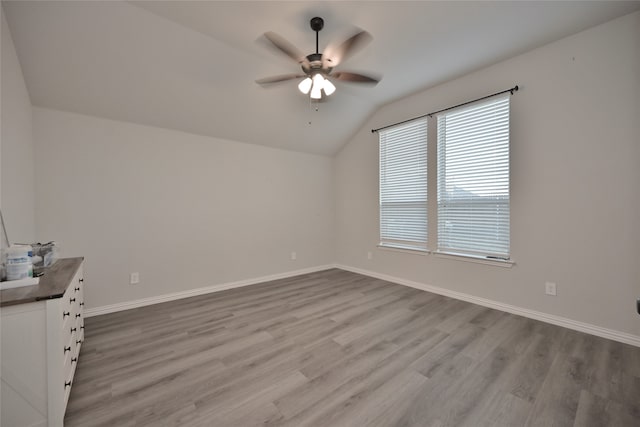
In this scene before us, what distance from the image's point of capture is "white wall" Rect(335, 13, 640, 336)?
2.21m

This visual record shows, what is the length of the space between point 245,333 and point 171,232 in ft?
5.96

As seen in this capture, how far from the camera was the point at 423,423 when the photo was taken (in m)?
1.41

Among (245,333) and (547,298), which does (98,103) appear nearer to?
(245,333)

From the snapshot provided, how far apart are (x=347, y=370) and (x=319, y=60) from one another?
2443 millimetres

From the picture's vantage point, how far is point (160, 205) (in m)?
3.30

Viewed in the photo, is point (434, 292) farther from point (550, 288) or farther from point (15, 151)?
point (15, 151)

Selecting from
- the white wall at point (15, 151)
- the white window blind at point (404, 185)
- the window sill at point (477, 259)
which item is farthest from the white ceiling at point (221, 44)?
the window sill at point (477, 259)

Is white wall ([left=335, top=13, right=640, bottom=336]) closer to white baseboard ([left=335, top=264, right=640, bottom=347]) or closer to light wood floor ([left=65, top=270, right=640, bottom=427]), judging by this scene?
white baseboard ([left=335, top=264, right=640, bottom=347])

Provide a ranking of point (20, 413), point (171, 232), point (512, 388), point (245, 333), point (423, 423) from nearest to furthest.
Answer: point (20, 413)
point (423, 423)
point (512, 388)
point (245, 333)
point (171, 232)

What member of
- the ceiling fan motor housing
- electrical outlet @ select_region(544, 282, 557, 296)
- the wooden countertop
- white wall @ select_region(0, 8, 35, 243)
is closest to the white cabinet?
the wooden countertop

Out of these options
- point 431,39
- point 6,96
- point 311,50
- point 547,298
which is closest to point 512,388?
point 547,298

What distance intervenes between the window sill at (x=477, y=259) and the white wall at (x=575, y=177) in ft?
0.22

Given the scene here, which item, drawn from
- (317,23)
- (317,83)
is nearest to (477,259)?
(317,83)

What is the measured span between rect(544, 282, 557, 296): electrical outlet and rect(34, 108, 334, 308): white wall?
11.1 feet
